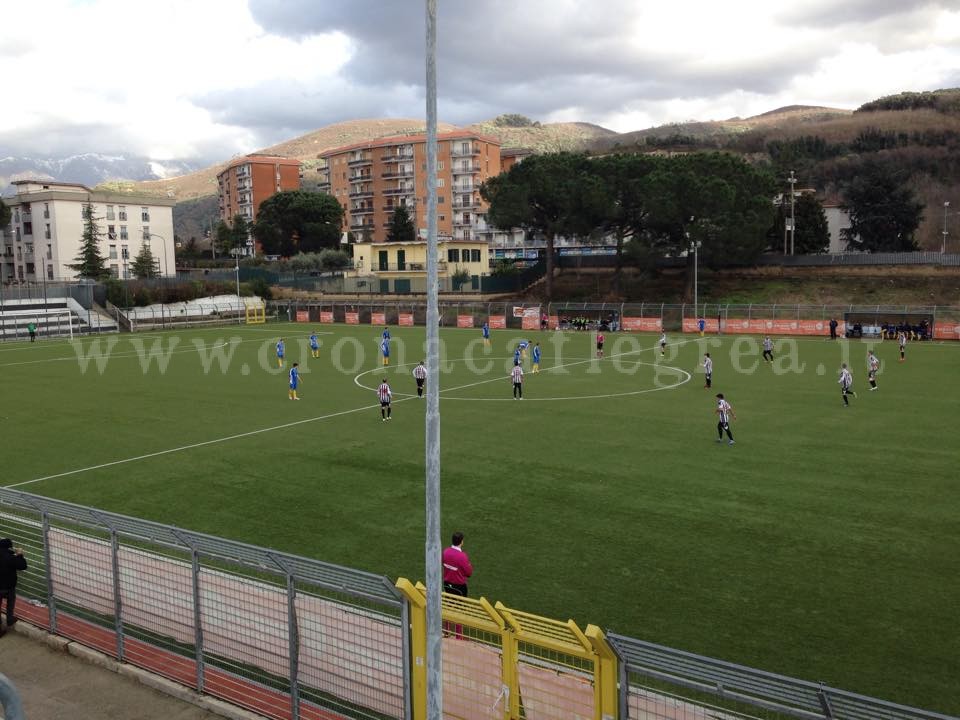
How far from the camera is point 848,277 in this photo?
70125 millimetres

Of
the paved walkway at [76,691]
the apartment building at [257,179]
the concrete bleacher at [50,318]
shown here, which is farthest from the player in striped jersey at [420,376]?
the apartment building at [257,179]

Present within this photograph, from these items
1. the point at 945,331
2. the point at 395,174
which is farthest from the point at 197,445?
the point at 395,174

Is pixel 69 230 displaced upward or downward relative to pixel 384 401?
upward

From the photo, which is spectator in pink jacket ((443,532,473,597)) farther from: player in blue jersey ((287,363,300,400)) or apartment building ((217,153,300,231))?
apartment building ((217,153,300,231))

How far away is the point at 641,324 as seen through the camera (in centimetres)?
6112

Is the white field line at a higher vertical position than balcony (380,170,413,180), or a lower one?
lower

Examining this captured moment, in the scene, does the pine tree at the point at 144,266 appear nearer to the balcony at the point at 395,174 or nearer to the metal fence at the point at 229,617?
the balcony at the point at 395,174

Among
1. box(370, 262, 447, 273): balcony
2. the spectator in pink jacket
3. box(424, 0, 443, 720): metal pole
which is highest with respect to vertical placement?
box(370, 262, 447, 273): balcony

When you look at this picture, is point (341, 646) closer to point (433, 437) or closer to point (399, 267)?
point (433, 437)

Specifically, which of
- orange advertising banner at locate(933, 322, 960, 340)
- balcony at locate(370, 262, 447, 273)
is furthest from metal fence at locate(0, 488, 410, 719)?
balcony at locate(370, 262, 447, 273)

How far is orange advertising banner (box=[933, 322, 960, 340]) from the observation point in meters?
49.8

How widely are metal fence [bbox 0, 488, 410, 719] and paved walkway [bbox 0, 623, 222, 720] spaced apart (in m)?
0.30

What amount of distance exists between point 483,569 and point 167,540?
5.47 meters

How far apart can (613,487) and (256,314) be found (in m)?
65.8
